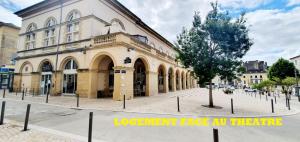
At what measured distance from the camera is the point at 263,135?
5152 millimetres

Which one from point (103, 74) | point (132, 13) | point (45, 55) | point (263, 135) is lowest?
point (263, 135)

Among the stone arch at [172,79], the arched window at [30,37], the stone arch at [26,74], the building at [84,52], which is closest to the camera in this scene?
the building at [84,52]

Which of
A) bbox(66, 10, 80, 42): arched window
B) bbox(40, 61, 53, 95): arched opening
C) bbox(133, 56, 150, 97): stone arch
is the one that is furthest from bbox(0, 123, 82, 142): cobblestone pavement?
bbox(40, 61, 53, 95): arched opening

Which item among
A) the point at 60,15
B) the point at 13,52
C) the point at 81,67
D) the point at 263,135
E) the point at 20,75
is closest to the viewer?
the point at 263,135

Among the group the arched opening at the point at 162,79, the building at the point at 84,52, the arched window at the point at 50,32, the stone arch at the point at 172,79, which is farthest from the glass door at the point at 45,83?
the stone arch at the point at 172,79

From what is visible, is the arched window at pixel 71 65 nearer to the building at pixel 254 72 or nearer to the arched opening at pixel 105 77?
the arched opening at pixel 105 77

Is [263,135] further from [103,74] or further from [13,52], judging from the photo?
[13,52]

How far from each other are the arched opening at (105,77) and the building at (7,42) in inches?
1028

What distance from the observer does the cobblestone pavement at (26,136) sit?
4.34 metres

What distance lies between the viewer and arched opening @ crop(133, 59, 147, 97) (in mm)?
19547

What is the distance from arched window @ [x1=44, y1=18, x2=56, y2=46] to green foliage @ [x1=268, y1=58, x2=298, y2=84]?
42.1 metres

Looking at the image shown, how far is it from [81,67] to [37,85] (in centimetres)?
810

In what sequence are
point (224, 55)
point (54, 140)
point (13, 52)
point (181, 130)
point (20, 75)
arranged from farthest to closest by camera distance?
1. point (13, 52)
2. point (20, 75)
3. point (224, 55)
4. point (181, 130)
5. point (54, 140)

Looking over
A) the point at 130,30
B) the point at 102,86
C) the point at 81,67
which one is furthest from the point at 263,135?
the point at 130,30
